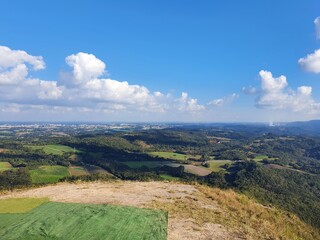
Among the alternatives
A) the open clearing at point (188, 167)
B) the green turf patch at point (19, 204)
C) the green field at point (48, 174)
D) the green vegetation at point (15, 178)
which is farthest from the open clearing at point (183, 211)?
the open clearing at point (188, 167)

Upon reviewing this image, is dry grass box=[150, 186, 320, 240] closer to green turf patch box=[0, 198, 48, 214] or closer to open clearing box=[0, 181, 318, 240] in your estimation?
open clearing box=[0, 181, 318, 240]

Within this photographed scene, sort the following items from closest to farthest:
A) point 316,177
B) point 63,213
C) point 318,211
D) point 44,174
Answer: point 63,213 → point 318,211 → point 44,174 → point 316,177

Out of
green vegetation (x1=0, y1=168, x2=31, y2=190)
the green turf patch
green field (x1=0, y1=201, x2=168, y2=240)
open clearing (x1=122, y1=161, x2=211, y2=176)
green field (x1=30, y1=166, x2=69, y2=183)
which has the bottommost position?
open clearing (x1=122, y1=161, x2=211, y2=176)

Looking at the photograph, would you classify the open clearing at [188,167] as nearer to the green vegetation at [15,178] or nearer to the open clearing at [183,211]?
the green vegetation at [15,178]

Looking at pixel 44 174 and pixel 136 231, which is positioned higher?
pixel 136 231

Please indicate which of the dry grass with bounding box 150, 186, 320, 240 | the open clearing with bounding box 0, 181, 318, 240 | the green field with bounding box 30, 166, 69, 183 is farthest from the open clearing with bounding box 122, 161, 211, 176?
the dry grass with bounding box 150, 186, 320, 240

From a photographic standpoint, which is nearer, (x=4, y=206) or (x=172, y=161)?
(x=4, y=206)

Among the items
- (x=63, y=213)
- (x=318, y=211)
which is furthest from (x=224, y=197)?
(x=318, y=211)

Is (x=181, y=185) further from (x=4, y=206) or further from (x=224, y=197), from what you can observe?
(x=4, y=206)
